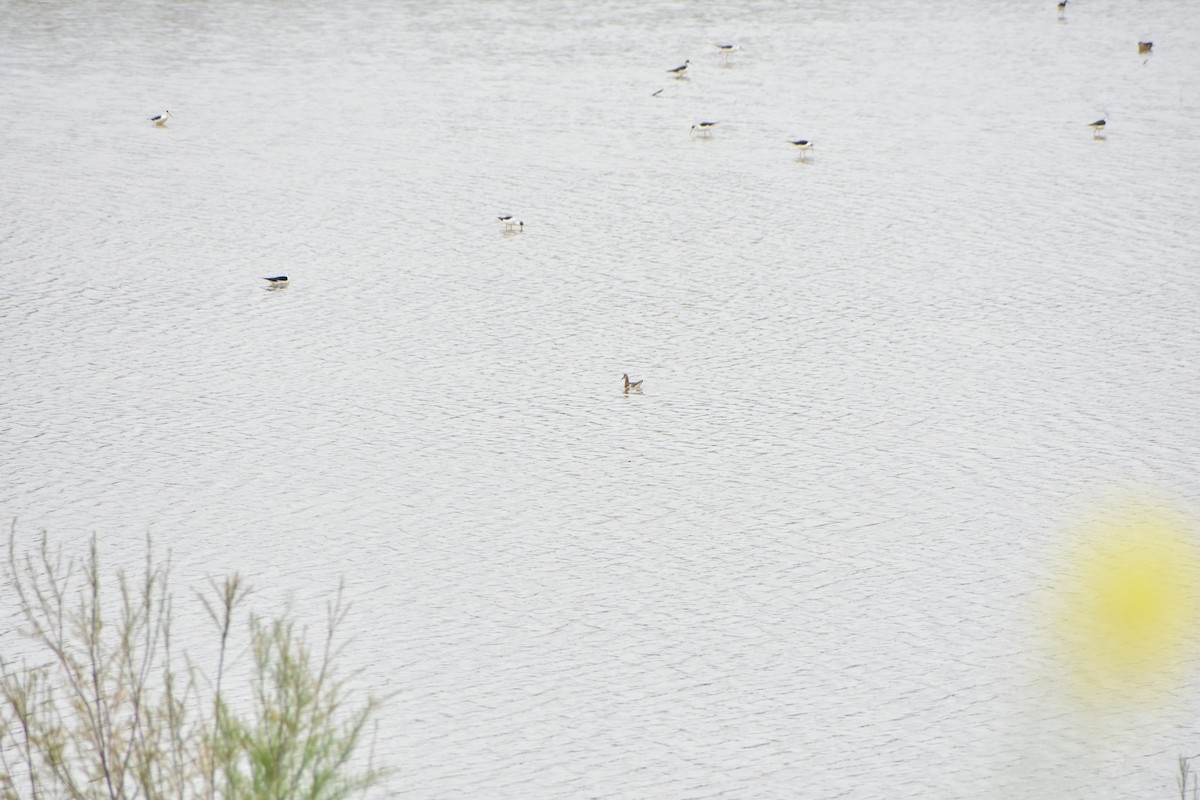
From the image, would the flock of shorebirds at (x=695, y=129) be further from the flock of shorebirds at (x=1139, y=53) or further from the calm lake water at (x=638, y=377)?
the calm lake water at (x=638, y=377)

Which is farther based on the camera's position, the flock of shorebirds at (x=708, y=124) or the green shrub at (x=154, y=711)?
the flock of shorebirds at (x=708, y=124)

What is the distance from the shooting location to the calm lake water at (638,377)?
5.06 metres

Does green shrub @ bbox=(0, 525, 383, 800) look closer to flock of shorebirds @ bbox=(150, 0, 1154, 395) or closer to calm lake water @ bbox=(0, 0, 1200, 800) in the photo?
calm lake water @ bbox=(0, 0, 1200, 800)

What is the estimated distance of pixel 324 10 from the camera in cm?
1798

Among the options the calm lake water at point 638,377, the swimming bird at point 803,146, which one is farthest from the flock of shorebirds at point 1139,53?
the swimming bird at point 803,146

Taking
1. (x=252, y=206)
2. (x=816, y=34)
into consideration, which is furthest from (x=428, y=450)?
(x=816, y=34)

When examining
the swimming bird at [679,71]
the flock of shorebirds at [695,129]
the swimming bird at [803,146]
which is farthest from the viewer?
the swimming bird at [679,71]

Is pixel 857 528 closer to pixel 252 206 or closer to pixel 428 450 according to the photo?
pixel 428 450

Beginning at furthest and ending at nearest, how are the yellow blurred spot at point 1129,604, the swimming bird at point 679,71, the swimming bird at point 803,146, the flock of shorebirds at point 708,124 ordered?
the swimming bird at point 679,71, the flock of shorebirds at point 708,124, the swimming bird at point 803,146, the yellow blurred spot at point 1129,604

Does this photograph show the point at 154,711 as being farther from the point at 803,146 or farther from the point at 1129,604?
the point at 803,146

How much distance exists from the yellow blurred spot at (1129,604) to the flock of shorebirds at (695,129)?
A: 9.18 ft

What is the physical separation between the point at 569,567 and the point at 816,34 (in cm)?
1227

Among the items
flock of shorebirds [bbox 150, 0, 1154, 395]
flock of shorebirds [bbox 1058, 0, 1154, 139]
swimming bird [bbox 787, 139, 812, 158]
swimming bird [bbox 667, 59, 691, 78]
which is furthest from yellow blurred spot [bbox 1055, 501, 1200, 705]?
swimming bird [bbox 667, 59, 691, 78]

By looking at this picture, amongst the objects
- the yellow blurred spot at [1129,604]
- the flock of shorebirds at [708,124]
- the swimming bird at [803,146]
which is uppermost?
the flock of shorebirds at [708,124]
